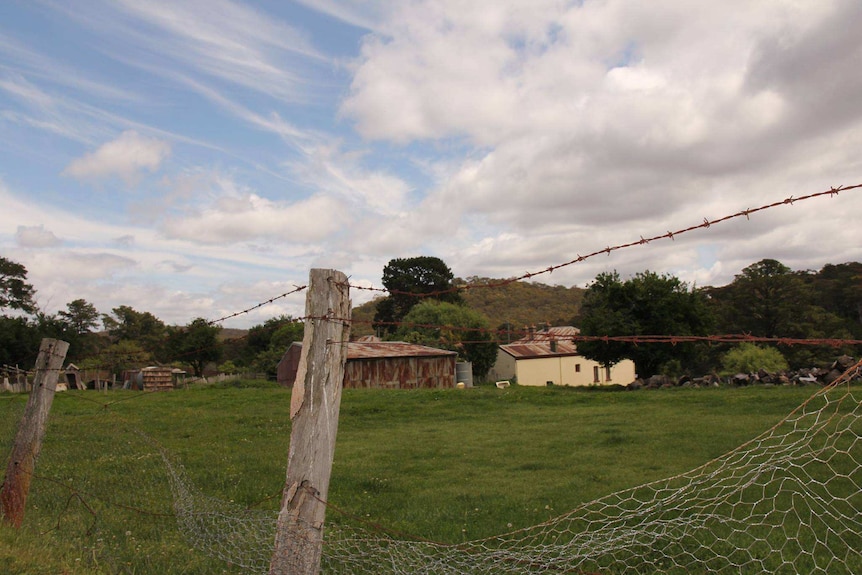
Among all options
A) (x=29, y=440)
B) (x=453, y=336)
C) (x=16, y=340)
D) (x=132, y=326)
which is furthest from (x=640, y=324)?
(x=132, y=326)

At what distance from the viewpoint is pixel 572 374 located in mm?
64688

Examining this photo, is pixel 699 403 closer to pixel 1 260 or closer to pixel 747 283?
pixel 747 283

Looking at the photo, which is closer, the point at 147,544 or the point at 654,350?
the point at 147,544

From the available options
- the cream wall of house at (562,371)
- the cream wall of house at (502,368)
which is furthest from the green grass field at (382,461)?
the cream wall of house at (502,368)

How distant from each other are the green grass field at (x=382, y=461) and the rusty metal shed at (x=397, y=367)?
54.6 ft

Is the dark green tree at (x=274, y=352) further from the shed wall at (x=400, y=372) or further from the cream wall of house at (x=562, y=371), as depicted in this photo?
the cream wall of house at (x=562, y=371)

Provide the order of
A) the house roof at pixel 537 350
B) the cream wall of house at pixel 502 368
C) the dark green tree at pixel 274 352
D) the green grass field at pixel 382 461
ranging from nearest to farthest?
1. the green grass field at pixel 382 461
2. the dark green tree at pixel 274 352
3. the house roof at pixel 537 350
4. the cream wall of house at pixel 502 368

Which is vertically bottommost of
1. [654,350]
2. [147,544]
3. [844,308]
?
[147,544]

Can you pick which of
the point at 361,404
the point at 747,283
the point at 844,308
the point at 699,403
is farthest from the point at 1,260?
the point at 844,308

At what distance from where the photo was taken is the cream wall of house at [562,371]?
200 ft

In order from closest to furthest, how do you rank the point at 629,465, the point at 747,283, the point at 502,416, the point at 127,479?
the point at 127,479 < the point at 629,465 < the point at 502,416 < the point at 747,283

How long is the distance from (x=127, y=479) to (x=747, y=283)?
55.8m

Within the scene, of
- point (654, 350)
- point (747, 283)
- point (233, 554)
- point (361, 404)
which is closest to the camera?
point (233, 554)

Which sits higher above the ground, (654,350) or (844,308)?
(844,308)
